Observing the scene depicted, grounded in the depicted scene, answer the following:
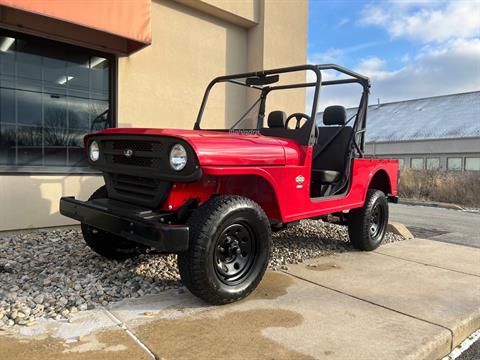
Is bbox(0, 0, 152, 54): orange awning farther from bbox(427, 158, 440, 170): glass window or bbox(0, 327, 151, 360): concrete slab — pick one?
bbox(427, 158, 440, 170): glass window

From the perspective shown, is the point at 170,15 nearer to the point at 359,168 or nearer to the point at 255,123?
the point at 255,123

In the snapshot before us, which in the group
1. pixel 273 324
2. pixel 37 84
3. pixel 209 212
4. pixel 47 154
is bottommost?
pixel 273 324

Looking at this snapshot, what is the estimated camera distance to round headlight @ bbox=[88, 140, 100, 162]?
3.81 m

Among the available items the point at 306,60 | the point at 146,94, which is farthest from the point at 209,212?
the point at 306,60

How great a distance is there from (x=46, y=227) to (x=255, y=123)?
3.37 metres

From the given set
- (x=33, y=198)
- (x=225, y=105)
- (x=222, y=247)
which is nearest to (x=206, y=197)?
(x=222, y=247)

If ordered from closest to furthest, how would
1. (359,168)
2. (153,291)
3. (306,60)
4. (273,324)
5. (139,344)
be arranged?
1. (139,344)
2. (273,324)
3. (153,291)
4. (359,168)
5. (306,60)

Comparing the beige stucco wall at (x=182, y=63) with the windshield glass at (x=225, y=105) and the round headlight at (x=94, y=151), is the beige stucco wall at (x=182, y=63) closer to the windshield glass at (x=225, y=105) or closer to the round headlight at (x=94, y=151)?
the windshield glass at (x=225, y=105)

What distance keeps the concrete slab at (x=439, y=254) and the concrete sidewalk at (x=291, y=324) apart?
0.71m

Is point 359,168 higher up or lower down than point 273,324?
higher up

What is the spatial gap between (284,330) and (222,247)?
0.81 meters

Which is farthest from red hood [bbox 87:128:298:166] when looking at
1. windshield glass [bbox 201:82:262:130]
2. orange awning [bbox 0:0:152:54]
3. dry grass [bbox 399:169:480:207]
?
dry grass [bbox 399:169:480:207]

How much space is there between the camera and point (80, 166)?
6336mm

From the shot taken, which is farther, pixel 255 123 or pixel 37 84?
pixel 37 84
